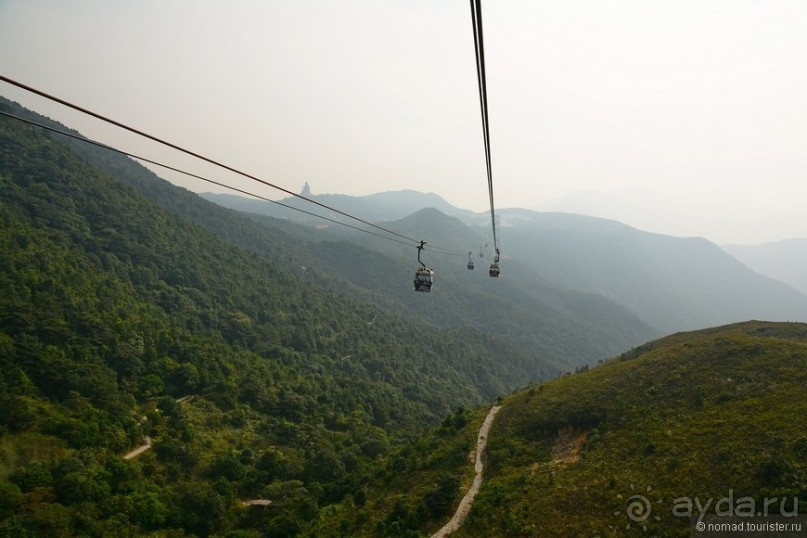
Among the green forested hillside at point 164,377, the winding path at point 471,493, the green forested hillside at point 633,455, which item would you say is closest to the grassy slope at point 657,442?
the green forested hillside at point 633,455

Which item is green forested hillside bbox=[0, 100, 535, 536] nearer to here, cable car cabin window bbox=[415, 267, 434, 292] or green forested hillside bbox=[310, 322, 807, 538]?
green forested hillside bbox=[310, 322, 807, 538]

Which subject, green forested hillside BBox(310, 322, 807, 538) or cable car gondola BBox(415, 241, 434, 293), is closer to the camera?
green forested hillside BBox(310, 322, 807, 538)

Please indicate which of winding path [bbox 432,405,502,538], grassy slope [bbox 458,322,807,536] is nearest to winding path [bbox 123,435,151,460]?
winding path [bbox 432,405,502,538]

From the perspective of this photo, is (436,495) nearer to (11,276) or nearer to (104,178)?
(11,276)

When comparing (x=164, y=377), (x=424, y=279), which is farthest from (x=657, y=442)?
(x=164, y=377)

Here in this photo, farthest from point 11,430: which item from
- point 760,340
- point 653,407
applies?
point 760,340

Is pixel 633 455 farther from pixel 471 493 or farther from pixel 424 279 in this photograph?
pixel 424 279
